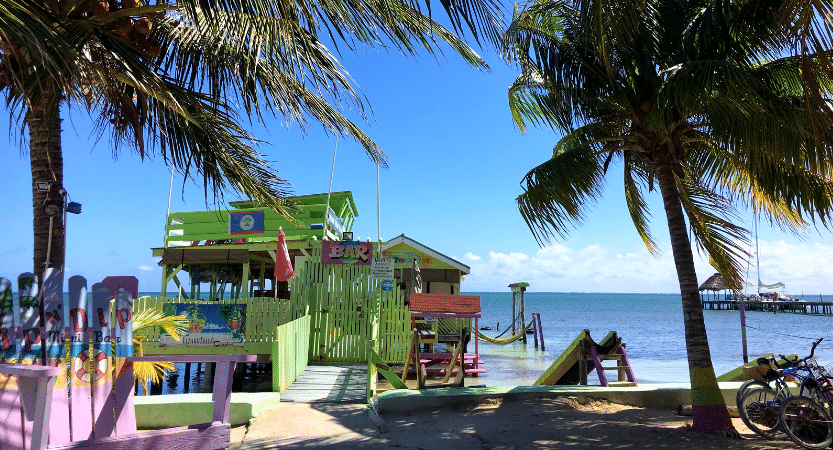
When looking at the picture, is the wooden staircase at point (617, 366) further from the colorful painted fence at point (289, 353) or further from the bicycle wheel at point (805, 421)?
the colorful painted fence at point (289, 353)

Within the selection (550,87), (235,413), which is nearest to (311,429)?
(235,413)

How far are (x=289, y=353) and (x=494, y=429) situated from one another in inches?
157

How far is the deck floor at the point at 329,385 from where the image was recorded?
7738 millimetres

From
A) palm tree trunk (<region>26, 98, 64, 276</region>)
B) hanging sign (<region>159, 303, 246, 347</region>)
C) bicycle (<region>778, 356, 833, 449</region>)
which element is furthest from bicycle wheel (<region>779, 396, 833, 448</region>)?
hanging sign (<region>159, 303, 246, 347</region>)

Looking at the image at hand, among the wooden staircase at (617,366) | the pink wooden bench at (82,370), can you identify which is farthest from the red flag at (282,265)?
the pink wooden bench at (82,370)

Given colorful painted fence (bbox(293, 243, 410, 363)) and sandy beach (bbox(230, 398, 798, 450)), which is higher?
colorful painted fence (bbox(293, 243, 410, 363))

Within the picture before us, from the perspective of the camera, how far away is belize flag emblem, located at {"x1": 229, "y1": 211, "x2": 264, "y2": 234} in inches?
669

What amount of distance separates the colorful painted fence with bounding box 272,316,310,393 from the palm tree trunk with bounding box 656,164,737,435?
Answer: 5.05 metres

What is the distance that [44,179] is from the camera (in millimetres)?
5004

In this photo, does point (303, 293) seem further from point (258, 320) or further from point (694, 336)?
point (694, 336)

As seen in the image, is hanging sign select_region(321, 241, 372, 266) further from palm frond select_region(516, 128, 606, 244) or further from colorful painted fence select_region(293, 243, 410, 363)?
palm frond select_region(516, 128, 606, 244)

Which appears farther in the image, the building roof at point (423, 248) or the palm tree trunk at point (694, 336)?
the building roof at point (423, 248)

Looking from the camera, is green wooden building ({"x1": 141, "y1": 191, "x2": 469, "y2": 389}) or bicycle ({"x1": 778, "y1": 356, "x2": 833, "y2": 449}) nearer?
bicycle ({"x1": 778, "y1": 356, "x2": 833, "y2": 449})

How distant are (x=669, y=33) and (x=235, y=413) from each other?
21.0ft
